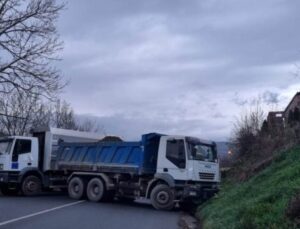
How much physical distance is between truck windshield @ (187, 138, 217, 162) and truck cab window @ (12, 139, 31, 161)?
356 inches

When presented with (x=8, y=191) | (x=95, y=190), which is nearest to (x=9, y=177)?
(x=8, y=191)

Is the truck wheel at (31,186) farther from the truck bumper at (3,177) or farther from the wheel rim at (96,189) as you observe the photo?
the wheel rim at (96,189)

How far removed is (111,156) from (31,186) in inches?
203

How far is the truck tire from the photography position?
20641 millimetres

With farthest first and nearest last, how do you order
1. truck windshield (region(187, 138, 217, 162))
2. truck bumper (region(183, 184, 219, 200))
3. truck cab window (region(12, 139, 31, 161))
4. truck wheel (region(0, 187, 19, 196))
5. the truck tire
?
truck wheel (region(0, 187, 19, 196)), truck cab window (region(12, 139, 31, 161)), truck windshield (region(187, 138, 217, 162)), the truck tire, truck bumper (region(183, 184, 219, 200))

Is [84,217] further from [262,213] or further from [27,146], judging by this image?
[27,146]

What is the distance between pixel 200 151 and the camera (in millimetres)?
21344

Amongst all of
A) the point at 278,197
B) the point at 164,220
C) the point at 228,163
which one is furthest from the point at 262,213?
the point at 228,163

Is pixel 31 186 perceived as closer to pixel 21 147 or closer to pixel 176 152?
pixel 21 147

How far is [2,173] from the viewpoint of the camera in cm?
2556

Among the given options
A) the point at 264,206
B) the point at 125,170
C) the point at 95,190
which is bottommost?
the point at 264,206

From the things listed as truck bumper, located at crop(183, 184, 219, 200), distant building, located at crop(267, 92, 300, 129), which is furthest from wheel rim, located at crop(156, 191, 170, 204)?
distant building, located at crop(267, 92, 300, 129)

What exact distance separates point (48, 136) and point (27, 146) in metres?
1.28

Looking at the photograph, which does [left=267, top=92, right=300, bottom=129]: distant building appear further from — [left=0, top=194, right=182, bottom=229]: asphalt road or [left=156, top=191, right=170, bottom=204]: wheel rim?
[left=0, top=194, right=182, bottom=229]: asphalt road
